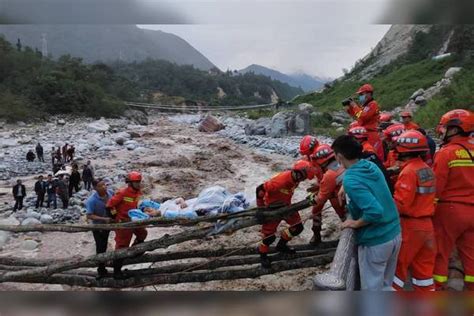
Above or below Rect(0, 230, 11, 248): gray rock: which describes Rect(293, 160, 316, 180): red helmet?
above

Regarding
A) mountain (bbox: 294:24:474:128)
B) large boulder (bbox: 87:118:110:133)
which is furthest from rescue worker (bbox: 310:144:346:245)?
large boulder (bbox: 87:118:110:133)

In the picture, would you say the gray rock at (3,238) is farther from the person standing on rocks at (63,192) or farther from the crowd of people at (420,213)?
the crowd of people at (420,213)

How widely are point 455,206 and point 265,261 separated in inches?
82.6

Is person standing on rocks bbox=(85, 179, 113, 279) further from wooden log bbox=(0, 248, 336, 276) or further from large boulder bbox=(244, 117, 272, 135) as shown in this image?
large boulder bbox=(244, 117, 272, 135)

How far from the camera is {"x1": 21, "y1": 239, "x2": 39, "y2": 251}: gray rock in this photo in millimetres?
7836

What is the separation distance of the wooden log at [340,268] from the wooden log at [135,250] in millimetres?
1407

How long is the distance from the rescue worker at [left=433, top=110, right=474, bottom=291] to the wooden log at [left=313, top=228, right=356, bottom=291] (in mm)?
902

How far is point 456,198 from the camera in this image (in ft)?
9.14

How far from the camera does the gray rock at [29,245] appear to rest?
7.84m

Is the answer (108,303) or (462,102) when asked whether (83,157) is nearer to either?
(462,102)

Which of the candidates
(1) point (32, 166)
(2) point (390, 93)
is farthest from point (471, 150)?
(2) point (390, 93)

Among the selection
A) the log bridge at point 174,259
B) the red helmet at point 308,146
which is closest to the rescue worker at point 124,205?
the log bridge at point 174,259

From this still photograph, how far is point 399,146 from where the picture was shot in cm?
279

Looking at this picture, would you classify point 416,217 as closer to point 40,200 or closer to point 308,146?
point 308,146
